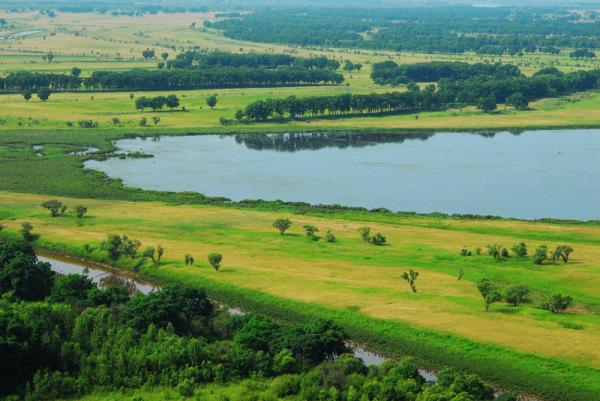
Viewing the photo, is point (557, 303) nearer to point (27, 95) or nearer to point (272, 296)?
point (272, 296)

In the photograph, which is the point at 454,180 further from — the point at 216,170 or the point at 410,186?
the point at 216,170

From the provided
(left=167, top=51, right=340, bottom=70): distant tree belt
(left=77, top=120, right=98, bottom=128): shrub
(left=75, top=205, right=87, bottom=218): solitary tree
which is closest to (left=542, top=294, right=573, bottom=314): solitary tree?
(left=75, top=205, right=87, bottom=218): solitary tree

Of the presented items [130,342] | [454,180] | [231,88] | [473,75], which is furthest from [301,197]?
[473,75]

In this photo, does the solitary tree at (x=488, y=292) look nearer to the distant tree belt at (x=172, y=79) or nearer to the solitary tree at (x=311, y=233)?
the solitary tree at (x=311, y=233)

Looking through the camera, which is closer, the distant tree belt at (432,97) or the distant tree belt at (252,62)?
the distant tree belt at (432,97)

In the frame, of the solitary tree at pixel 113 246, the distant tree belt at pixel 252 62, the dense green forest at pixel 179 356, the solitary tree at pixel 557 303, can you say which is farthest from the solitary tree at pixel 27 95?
the solitary tree at pixel 557 303

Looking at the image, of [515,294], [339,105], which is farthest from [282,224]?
[339,105]

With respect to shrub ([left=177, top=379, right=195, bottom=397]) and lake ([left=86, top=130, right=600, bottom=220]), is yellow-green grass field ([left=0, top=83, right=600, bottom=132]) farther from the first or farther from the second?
shrub ([left=177, top=379, right=195, bottom=397])
